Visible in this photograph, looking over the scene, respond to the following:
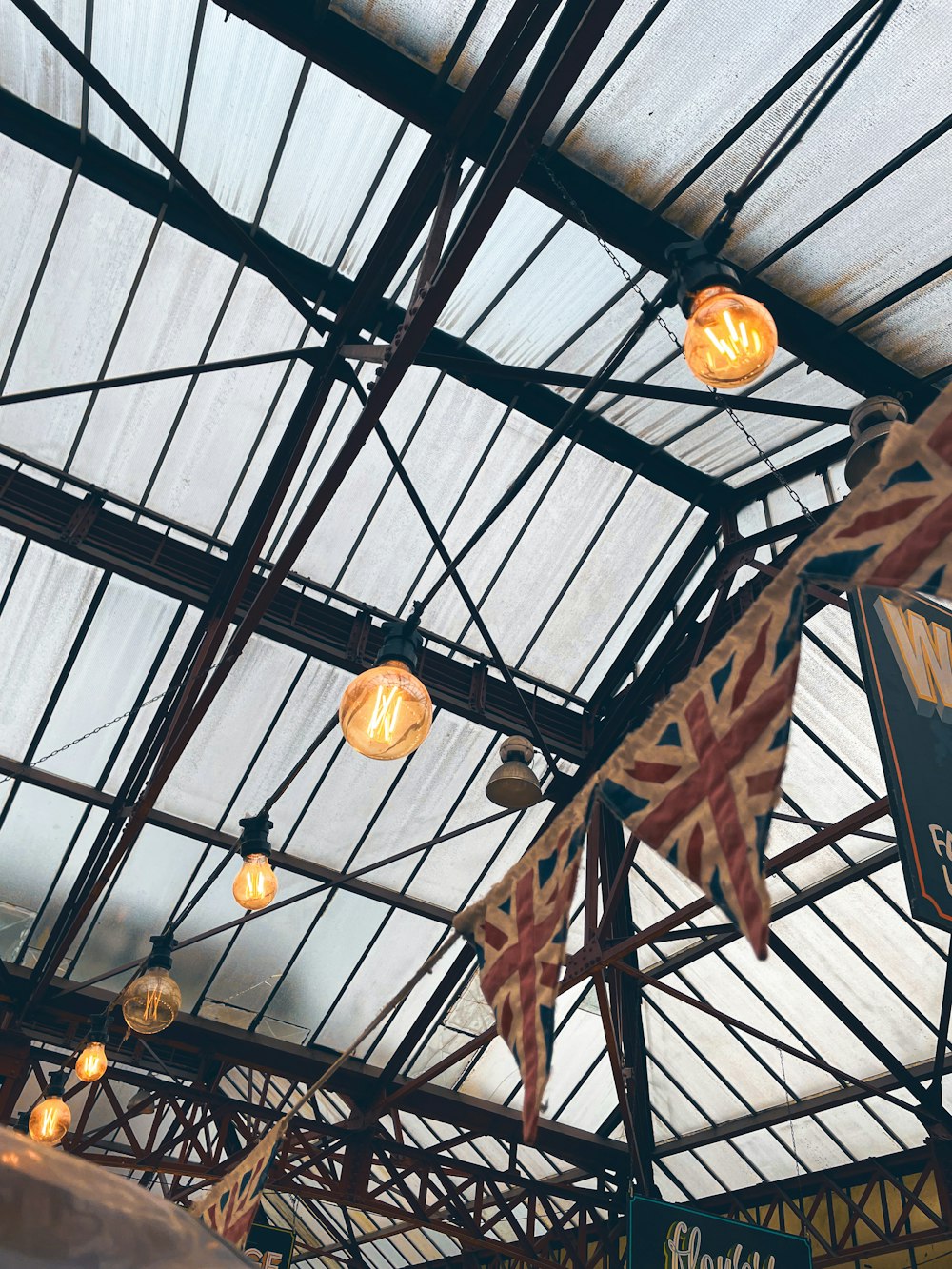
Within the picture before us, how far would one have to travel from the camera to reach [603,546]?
10227 millimetres

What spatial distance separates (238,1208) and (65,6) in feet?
25.4

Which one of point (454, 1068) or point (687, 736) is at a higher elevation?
point (454, 1068)

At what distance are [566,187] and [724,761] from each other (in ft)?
17.2

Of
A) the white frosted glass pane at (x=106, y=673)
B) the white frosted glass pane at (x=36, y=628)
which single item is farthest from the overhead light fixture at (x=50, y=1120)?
the white frosted glass pane at (x=36, y=628)

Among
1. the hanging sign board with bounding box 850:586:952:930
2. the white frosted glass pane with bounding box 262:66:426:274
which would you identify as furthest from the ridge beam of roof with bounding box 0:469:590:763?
the hanging sign board with bounding box 850:586:952:930

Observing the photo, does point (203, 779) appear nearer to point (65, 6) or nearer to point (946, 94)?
point (65, 6)

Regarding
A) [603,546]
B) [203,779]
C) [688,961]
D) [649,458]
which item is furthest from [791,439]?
[203,779]

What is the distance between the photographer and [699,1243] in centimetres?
759

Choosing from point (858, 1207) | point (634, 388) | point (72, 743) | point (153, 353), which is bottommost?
point (858, 1207)

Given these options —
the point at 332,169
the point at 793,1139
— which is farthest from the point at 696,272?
the point at 793,1139

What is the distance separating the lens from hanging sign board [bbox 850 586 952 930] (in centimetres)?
353

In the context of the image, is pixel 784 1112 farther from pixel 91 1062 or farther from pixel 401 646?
pixel 401 646

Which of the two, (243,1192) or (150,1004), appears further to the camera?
(150,1004)

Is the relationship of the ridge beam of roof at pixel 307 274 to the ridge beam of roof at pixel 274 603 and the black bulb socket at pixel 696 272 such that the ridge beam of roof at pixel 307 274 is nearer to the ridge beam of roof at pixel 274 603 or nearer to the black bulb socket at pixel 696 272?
the black bulb socket at pixel 696 272
